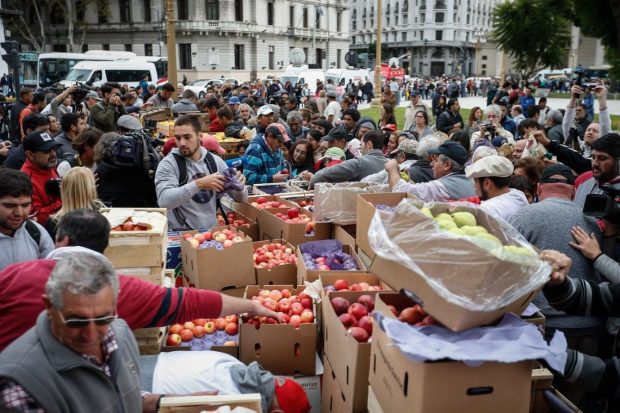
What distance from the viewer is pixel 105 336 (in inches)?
85.5

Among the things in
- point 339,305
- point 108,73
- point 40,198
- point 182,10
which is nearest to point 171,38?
point 40,198

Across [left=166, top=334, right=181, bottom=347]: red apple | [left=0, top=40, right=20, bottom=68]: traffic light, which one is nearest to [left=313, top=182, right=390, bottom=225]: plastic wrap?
[left=166, top=334, right=181, bottom=347]: red apple

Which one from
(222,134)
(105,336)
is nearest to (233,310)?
(105,336)

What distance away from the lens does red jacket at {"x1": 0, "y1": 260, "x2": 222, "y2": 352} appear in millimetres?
2344

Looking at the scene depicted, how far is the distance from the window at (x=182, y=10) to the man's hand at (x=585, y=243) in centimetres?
5787

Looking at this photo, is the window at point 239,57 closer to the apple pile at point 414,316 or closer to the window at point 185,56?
the window at point 185,56

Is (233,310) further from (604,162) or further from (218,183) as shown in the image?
(604,162)

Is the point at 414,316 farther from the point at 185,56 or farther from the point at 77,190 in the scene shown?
the point at 185,56

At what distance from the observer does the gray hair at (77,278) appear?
6.48 feet

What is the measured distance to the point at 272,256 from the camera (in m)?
4.64

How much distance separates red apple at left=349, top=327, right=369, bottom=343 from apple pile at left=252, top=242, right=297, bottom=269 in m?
1.64

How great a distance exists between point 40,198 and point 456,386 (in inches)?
159

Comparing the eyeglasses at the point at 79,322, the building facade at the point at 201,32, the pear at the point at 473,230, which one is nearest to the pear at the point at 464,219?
the pear at the point at 473,230

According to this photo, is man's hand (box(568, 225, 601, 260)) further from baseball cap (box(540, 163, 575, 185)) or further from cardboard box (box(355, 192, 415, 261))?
cardboard box (box(355, 192, 415, 261))
